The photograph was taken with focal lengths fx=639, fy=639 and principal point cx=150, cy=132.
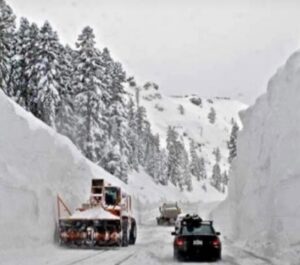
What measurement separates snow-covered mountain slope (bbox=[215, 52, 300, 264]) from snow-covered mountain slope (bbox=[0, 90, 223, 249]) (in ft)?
31.5

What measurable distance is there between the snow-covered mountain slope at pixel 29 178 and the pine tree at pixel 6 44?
19879mm

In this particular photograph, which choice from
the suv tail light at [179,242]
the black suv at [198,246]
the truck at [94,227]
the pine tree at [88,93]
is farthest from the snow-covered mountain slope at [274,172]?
the pine tree at [88,93]

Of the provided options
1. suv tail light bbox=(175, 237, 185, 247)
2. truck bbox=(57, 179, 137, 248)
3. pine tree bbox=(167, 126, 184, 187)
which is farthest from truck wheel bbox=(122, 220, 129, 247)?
pine tree bbox=(167, 126, 184, 187)

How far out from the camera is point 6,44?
59156 millimetres

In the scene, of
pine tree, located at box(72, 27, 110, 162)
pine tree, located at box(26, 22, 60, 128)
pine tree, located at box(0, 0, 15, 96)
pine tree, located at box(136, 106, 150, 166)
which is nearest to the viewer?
pine tree, located at box(0, 0, 15, 96)

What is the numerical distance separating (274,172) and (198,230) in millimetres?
8708

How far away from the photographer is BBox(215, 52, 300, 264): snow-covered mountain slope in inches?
973

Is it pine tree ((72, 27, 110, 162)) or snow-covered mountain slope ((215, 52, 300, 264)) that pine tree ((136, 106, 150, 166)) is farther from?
snow-covered mountain slope ((215, 52, 300, 264))

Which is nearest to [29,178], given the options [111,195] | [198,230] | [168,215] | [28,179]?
[28,179]

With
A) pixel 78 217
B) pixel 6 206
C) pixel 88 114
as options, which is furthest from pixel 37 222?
pixel 88 114

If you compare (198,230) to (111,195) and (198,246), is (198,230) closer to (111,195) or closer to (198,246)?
(198,246)

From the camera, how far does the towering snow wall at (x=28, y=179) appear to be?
25000mm

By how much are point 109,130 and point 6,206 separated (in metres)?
45.8

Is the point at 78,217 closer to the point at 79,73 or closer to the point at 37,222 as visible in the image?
the point at 37,222
